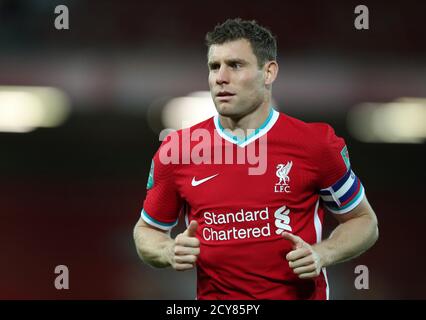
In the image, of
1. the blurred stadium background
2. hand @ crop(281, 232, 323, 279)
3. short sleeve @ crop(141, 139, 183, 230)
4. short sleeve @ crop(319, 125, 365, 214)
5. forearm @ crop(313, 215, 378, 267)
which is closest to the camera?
hand @ crop(281, 232, 323, 279)

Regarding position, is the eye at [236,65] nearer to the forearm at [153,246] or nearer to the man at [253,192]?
the man at [253,192]

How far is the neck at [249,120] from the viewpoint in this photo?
2527 millimetres

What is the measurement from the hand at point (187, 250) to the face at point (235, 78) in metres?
0.50

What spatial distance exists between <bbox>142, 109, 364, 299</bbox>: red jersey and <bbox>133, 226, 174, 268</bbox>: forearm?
5.1 inches

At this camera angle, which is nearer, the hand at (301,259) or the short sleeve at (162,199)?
the hand at (301,259)

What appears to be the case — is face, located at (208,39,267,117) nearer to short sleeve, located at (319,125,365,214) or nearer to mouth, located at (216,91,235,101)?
mouth, located at (216,91,235,101)

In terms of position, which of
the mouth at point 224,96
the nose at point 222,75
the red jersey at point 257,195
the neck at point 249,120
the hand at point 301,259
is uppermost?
the nose at point 222,75

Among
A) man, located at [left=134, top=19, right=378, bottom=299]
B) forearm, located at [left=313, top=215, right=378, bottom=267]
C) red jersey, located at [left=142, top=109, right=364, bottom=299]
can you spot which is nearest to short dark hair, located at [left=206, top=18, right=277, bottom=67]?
man, located at [left=134, top=19, right=378, bottom=299]

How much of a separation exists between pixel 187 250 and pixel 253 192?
382mm

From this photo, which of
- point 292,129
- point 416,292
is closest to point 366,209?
point 292,129

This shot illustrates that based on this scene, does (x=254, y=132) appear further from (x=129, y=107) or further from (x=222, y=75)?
(x=129, y=107)

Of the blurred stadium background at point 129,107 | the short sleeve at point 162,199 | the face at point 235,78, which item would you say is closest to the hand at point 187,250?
the short sleeve at point 162,199

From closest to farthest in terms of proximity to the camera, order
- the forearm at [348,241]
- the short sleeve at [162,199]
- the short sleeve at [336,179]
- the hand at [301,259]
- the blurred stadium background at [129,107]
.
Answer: the hand at [301,259], the forearm at [348,241], the short sleeve at [336,179], the short sleeve at [162,199], the blurred stadium background at [129,107]

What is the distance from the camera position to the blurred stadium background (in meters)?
5.14
